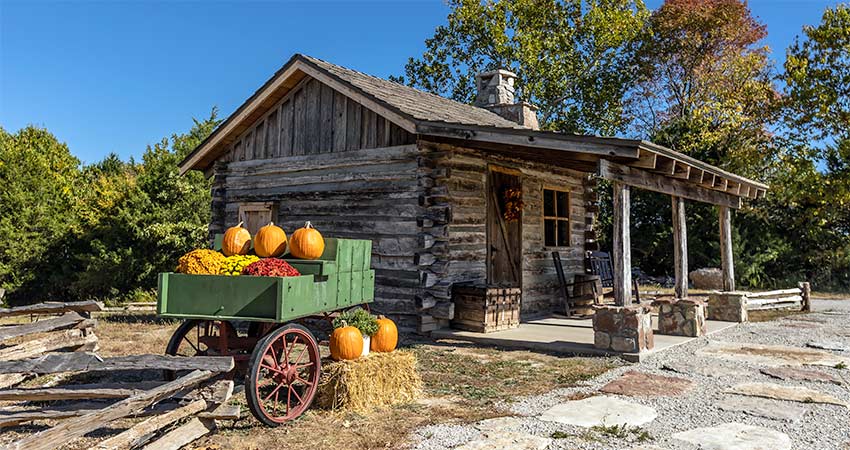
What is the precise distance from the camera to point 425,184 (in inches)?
336

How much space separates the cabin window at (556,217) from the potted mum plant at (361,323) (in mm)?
6412

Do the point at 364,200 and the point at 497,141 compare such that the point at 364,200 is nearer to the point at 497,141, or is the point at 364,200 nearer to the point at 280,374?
the point at 497,141

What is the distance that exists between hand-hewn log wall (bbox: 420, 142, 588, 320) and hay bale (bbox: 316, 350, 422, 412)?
333cm

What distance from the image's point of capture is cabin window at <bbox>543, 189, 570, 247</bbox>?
1105cm

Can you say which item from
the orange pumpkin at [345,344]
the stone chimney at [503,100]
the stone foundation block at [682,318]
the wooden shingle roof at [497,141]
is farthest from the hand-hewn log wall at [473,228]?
the orange pumpkin at [345,344]

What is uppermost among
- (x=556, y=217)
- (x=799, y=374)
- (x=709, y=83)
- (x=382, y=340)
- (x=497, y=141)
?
(x=709, y=83)

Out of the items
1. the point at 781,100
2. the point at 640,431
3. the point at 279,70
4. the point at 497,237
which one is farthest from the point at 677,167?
the point at 781,100

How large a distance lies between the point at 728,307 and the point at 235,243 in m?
8.86

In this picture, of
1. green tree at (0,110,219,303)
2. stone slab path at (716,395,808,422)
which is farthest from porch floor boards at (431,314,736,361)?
green tree at (0,110,219,303)

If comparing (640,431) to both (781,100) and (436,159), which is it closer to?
(436,159)

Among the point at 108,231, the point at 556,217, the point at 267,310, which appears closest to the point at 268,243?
the point at 267,310

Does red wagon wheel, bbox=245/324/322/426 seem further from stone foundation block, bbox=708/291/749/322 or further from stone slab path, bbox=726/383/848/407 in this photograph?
stone foundation block, bbox=708/291/749/322

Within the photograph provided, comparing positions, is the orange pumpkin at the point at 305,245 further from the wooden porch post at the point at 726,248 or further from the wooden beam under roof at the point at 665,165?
the wooden porch post at the point at 726,248

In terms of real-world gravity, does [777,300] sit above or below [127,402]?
above
